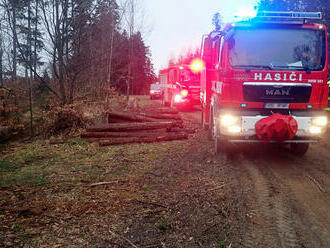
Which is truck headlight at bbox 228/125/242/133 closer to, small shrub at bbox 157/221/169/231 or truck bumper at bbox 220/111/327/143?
truck bumper at bbox 220/111/327/143

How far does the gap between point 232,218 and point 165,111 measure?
946 cm

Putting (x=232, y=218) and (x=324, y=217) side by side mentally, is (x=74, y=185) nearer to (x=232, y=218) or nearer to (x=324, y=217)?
(x=232, y=218)

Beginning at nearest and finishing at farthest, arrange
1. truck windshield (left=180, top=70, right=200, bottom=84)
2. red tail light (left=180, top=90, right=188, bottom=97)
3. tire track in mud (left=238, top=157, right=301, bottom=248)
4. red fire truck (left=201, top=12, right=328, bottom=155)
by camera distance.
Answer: tire track in mud (left=238, top=157, right=301, bottom=248)
red fire truck (left=201, top=12, right=328, bottom=155)
truck windshield (left=180, top=70, right=200, bottom=84)
red tail light (left=180, top=90, right=188, bottom=97)

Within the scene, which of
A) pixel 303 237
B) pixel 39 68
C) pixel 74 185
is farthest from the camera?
pixel 39 68

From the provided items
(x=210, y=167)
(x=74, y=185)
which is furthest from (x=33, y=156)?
(x=210, y=167)

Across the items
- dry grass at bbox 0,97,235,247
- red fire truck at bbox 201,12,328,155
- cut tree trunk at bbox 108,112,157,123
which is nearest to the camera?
dry grass at bbox 0,97,235,247

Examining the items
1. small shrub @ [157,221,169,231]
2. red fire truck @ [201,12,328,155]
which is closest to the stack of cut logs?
red fire truck @ [201,12,328,155]

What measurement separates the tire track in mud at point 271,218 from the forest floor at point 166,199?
1cm

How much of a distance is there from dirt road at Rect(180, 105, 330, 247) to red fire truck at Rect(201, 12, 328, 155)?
2.57 ft

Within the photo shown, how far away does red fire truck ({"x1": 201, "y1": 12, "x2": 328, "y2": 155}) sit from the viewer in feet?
21.6

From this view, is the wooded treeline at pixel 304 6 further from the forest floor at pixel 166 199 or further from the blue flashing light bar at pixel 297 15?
the forest floor at pixel 166 199

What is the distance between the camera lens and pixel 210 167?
707 cm

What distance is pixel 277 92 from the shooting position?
6645mm

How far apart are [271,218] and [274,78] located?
11.4 ft
